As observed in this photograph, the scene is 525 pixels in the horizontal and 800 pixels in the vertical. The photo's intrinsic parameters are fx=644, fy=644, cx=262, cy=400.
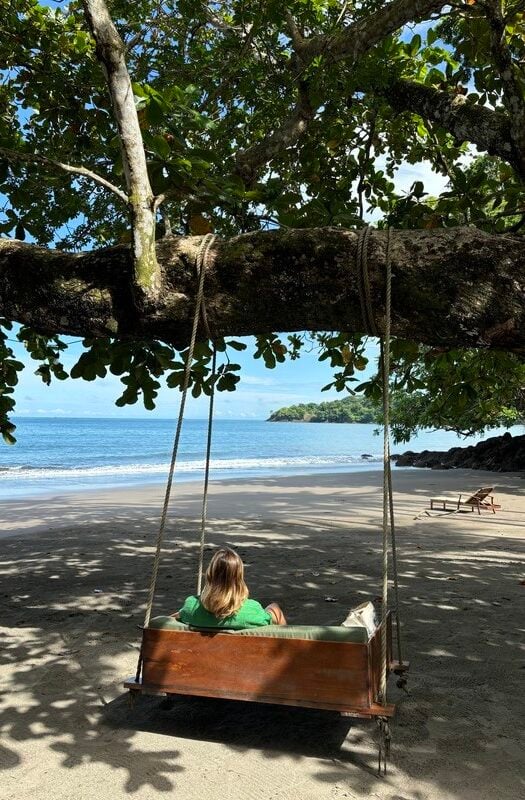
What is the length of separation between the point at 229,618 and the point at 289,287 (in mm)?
1998

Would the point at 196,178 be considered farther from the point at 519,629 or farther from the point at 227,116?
the point at 227,116

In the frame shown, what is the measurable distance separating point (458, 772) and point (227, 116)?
342 inches

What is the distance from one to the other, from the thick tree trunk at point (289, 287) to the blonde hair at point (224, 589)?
57.5 inches

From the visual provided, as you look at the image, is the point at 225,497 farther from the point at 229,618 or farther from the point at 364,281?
the point at 364,281

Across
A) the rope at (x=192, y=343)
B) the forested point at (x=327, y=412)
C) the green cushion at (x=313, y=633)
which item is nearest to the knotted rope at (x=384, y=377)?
the green cushion at (x=313, y=633)

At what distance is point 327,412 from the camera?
182 m

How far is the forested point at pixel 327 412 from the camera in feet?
543

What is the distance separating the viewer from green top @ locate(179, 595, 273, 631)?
3.76 m

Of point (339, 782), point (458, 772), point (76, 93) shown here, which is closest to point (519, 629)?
point (458, 772)

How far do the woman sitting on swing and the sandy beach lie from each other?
662mm

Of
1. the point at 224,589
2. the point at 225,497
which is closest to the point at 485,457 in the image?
the point at 225,497

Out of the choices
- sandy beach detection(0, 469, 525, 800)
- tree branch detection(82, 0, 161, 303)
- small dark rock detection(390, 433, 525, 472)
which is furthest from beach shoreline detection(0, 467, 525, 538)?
tree branch detection(82, 0, 161, 303)

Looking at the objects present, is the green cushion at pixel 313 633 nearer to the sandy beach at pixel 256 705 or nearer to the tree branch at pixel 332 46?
the sandy beach at pixel 256 705

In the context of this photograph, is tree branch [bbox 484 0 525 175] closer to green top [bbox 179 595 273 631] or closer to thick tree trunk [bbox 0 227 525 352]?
thick tree trunk [bbox 0 227 525 352]
